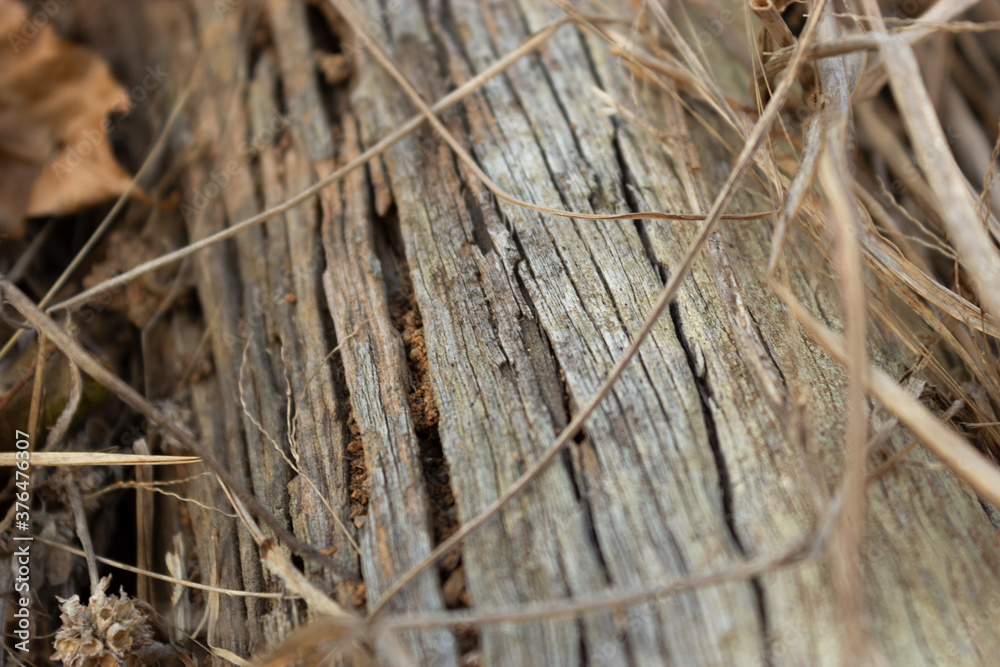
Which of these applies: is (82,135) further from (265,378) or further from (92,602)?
(92,602)

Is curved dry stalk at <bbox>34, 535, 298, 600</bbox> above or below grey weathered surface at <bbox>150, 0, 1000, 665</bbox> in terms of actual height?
below

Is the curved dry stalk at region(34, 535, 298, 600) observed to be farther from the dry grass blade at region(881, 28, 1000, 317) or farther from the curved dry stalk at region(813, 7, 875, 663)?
the dry grass blade at region(881, 28, 1000, 317)

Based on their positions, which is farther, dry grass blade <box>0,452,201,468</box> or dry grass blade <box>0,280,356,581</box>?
dry grass blade <box>0,452,201,468</box>

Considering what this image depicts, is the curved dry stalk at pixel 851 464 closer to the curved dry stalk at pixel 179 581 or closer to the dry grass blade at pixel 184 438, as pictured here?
the dry grass blade at pixel 184 438

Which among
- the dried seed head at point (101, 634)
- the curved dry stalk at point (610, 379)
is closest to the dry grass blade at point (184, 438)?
the curved dry stalk at point (610, 379)

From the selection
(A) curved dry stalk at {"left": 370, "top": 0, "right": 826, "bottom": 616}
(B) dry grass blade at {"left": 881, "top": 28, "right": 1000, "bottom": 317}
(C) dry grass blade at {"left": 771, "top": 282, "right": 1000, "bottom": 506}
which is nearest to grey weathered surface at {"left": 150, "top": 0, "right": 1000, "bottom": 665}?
(A) curved dry stalk at {"left": 370, "top": 0, "right": 826, "bottom": 616}

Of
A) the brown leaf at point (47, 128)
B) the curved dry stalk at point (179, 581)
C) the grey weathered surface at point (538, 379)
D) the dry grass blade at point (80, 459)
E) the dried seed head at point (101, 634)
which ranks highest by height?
the brown leaf at point (47, 128)
